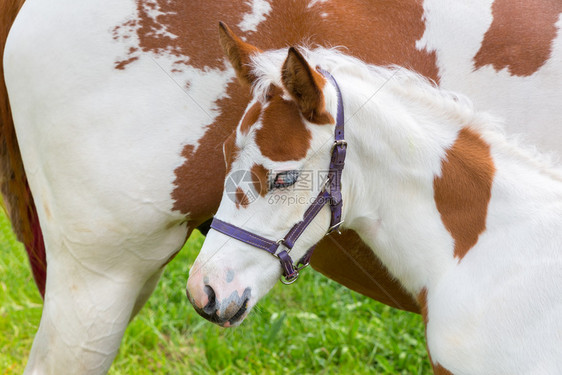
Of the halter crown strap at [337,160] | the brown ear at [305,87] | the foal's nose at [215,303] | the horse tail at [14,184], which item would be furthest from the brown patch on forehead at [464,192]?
the horse tail at [14,184]

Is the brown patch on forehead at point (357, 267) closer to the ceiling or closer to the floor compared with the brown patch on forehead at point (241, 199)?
closer to the floor

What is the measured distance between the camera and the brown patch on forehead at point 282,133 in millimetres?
2080

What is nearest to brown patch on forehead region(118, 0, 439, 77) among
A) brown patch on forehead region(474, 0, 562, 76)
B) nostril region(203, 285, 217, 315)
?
brown patch on forehead region(474, 0, 562, 76)

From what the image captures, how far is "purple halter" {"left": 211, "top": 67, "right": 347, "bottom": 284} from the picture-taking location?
211 cm

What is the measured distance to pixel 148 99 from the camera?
243cm

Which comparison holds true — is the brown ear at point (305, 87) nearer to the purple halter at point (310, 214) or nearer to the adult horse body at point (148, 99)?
the purple halter at point (310, 214)

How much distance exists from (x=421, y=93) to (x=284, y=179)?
0.57 metres

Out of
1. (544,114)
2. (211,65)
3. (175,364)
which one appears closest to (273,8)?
(211,65)

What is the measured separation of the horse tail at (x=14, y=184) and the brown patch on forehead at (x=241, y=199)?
1.28m

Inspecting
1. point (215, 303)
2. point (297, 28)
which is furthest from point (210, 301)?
point (297, 28)

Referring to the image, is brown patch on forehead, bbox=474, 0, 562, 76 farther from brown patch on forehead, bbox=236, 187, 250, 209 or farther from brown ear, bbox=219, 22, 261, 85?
brown patch on forehead, bbox=236, 187, 250, 209

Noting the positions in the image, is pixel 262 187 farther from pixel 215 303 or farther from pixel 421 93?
pixel 421 93

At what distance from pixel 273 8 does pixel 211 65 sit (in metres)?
0.33

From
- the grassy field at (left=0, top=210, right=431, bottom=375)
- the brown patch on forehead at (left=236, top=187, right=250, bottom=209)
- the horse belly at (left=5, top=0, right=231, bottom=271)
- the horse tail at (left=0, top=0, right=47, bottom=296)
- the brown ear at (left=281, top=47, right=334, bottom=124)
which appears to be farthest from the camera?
the grassy field at (left=0, top=210, right=431, bottom=375)
